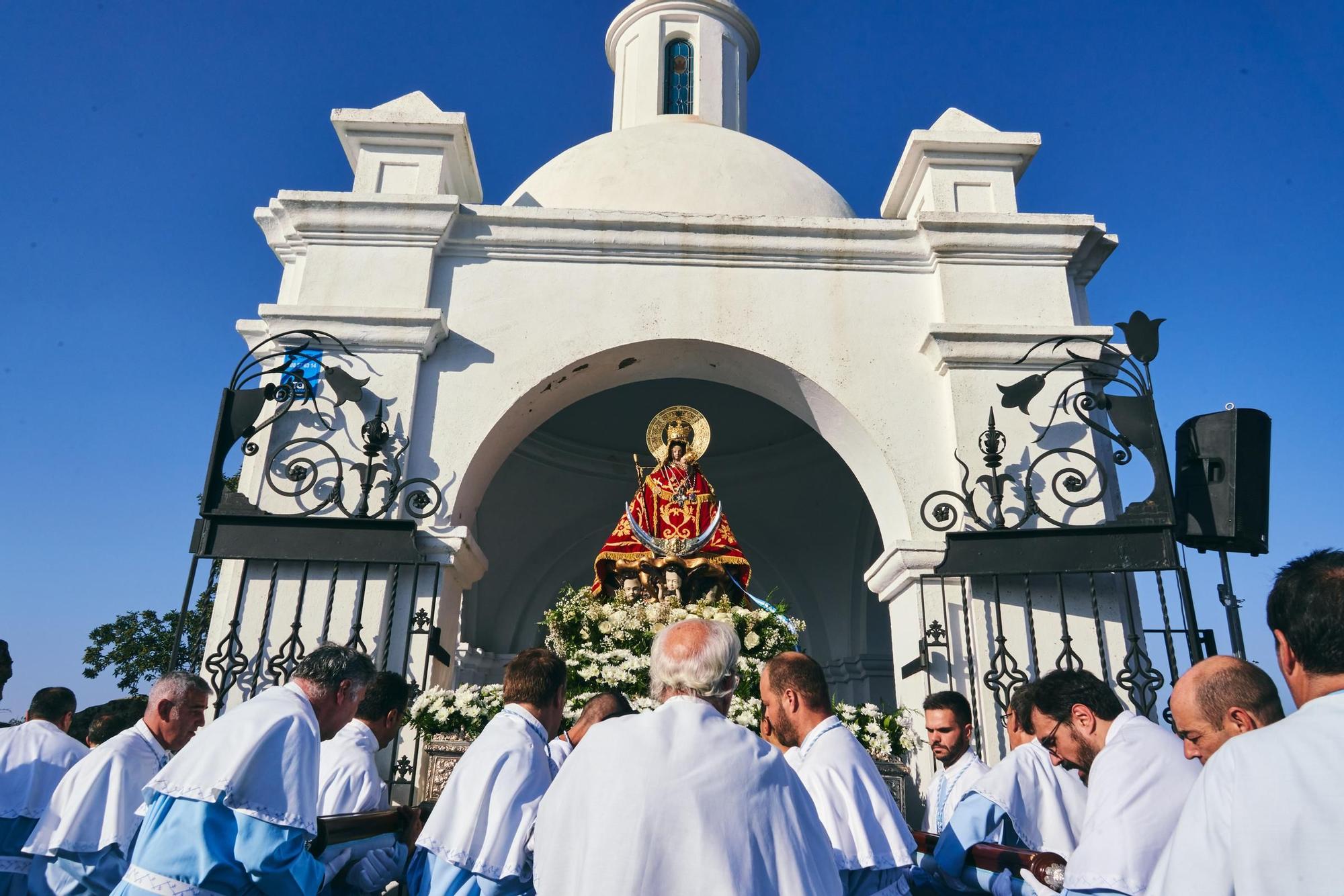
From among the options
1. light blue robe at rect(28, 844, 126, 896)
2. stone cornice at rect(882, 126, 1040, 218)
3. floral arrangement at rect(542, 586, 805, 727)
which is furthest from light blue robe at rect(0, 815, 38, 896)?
stone cornice at rect(882, 126, 1040, 218)

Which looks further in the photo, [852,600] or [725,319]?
[852,600]

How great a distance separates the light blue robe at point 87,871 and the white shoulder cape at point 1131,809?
3.34 meters

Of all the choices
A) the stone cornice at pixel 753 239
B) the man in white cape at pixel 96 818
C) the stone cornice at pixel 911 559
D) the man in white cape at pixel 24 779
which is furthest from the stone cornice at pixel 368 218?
the man in white cape at pixel 96 818

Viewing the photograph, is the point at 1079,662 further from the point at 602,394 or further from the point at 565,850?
the point at 602,394

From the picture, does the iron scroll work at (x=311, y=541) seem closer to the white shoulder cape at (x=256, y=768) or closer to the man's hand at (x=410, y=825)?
the man's hand at (x=410, y=825)

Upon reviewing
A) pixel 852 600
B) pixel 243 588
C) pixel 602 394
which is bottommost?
pixel 243 588

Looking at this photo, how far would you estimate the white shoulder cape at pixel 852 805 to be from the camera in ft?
9.02

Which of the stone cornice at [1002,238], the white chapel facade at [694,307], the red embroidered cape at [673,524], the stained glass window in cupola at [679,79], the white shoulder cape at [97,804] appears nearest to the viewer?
the white shoulder cape at [97,804]

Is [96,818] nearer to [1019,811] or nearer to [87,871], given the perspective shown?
[87,871]

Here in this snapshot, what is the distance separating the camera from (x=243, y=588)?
5.57 metres

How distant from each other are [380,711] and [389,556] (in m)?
1.66

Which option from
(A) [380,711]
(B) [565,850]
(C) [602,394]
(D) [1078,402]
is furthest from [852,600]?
(B) [565,850]

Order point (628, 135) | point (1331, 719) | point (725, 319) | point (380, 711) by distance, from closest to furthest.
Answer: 1. point (1331, 719)
2. point (380, 711)
3. point (725, 319)
4. point (628, 135)

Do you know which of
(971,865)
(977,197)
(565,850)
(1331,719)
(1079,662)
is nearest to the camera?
(1331,719)
